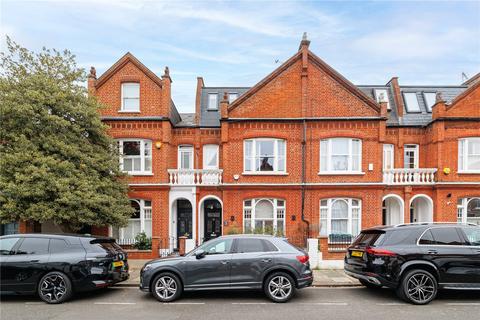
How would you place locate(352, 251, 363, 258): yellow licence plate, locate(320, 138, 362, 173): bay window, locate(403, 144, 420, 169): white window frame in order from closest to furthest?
1. locate(352, 251, 363, 258): yellow licence plate
2. locate(320, 138, 362, 173): bay window
3. locate(403, 144, 420, 169): white window frame

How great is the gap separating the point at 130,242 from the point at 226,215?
483 centimetres

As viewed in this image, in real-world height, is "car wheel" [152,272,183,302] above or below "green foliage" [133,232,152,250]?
above

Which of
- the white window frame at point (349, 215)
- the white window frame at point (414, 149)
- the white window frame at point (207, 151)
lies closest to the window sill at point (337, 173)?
the white window frame at point (349, 215)

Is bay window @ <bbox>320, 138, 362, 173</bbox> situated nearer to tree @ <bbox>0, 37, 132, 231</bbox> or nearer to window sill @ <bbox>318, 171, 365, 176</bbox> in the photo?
window sill @ <bbox>318, 171, 365, 176</bbox>

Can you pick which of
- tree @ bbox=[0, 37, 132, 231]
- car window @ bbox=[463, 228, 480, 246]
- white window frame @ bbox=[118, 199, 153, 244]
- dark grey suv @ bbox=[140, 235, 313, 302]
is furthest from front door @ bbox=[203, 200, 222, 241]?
car window @ bbox=[463, 228, 480, 246]

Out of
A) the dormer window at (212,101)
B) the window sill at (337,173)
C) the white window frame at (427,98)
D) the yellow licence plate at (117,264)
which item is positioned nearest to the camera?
the yellow licence plate at (117,264)

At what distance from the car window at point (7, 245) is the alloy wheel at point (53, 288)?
131 cm

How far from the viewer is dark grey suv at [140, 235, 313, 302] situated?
7.93 meters

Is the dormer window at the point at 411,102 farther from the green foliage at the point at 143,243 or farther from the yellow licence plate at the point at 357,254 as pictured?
the green foliage at the point at 143,243


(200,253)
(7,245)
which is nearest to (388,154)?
(200,253)

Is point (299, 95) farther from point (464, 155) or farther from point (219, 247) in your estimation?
point (219, 247)

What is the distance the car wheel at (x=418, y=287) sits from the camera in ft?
25.3

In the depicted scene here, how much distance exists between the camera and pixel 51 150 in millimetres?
11984

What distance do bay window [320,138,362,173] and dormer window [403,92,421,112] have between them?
5416 mm
